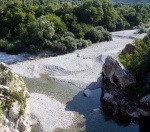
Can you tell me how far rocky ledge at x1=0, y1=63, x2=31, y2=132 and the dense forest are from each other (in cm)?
2756

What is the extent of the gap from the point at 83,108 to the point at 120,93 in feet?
18.3

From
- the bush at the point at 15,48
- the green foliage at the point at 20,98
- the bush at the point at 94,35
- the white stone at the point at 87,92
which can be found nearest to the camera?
the green foliage at the point at 20,98

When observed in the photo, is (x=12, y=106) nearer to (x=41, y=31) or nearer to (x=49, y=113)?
(x=49, y=113)

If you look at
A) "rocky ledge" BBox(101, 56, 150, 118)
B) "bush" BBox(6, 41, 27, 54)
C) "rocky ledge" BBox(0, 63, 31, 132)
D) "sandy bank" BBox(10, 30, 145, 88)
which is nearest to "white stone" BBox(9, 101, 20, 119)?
"rocky ledge" BBox(0, 63, 31, 132)

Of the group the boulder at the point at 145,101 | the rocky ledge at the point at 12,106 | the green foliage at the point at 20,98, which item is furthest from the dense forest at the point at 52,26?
the green foliage at the point at 20,98

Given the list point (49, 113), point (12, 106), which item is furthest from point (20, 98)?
point (49, 113)

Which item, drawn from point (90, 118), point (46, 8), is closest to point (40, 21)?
point (46, 8)

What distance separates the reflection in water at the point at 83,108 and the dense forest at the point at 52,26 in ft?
46.5

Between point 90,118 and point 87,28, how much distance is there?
1479 inches

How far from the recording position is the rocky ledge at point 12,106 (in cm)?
2678

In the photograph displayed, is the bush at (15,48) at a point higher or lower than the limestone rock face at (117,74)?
lower

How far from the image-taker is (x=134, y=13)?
8862 centimetres

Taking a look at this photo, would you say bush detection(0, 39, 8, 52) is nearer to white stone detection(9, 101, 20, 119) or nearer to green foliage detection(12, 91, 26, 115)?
green foliage detection(12, 91, 26, 115)

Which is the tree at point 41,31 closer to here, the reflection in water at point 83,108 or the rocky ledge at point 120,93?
the reflection in water at point 83,108
